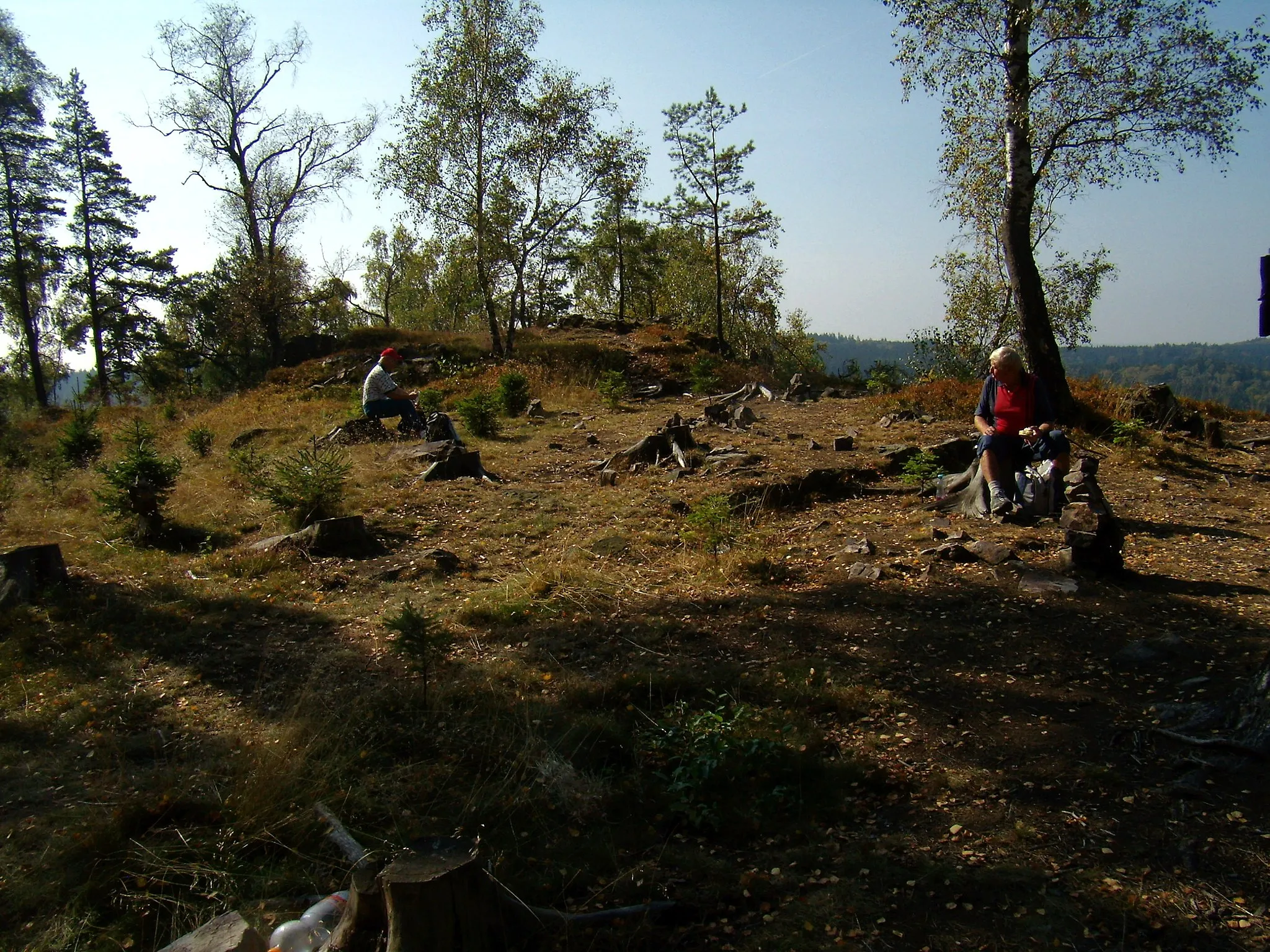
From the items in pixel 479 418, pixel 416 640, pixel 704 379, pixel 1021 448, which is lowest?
pixel 416 640

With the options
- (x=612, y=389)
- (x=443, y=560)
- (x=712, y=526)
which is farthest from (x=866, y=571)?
(x=612, y=389)

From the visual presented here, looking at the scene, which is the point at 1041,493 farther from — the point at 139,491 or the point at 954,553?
the point at 139,491

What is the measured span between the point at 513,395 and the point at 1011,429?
31.3 feet

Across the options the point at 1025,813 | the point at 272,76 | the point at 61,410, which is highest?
the point at 272,76

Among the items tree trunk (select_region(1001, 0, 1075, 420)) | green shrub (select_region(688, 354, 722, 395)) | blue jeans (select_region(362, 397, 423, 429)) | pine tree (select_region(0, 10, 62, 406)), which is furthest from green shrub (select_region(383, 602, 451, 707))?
pine tree (select_region(0, 10, 62, 406))

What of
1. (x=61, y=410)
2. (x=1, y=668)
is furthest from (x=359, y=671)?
(x=61, y=410)

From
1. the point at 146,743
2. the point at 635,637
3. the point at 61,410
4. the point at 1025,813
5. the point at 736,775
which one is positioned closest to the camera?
the point at 1025,813

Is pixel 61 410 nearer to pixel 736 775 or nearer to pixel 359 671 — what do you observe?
pixel 359 671

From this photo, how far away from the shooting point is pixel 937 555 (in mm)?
5918

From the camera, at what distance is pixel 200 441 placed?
13062 millimetres

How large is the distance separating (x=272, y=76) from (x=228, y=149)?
273cm

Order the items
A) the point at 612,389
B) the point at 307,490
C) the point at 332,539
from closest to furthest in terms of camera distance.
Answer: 1. the point at 332,539
2. the point at 307,490
3. the point at 612,389

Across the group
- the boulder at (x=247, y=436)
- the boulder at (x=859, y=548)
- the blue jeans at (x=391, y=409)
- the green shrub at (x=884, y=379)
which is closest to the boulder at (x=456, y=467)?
the blue jeans at (x=391, y=409)

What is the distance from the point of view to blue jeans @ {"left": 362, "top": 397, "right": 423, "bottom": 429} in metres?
12.2
